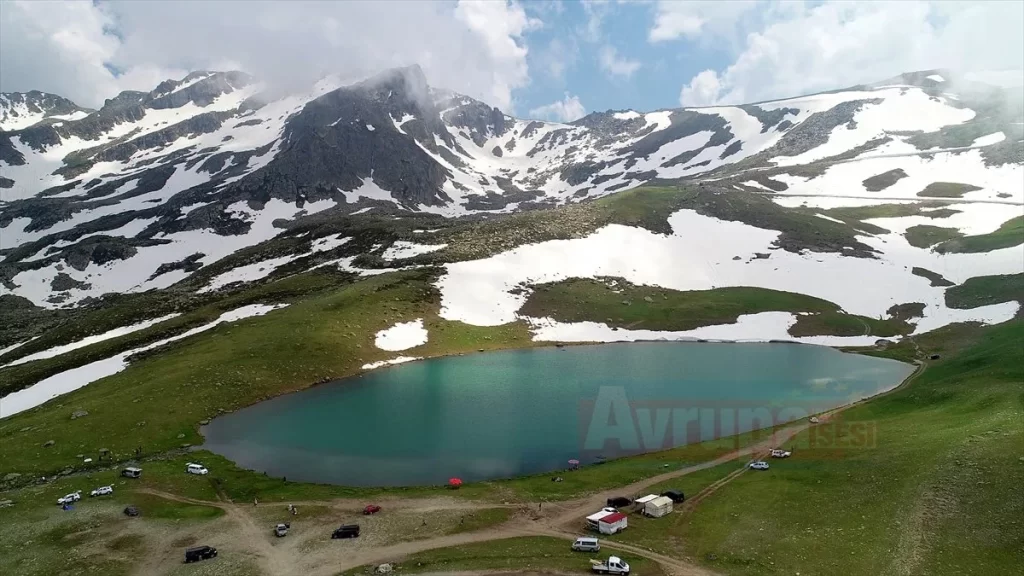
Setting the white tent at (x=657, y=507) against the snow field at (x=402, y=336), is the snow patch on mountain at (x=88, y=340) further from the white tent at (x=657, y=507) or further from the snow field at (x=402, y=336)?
the white tent at (x=657, y=507)

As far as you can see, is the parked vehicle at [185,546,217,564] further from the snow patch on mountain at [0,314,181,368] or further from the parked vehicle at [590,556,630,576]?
the snow patch on mountain at [0,314,181,368]

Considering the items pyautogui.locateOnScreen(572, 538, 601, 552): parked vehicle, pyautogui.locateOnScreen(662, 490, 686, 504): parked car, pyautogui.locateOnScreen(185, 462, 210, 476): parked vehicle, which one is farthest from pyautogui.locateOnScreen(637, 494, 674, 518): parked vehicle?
pyautogui.locateOnScreen(185, 462, 210, 476): parked vehicle

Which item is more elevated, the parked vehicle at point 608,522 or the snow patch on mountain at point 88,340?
the snow patch on mountain at point 88,340

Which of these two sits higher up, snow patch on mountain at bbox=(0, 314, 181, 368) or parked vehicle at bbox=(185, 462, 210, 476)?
snow patch on mountain at bbox=(0, 314, 181, 368)

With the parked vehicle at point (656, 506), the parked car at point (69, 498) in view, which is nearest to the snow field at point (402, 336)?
the parked car at point (69, 498)

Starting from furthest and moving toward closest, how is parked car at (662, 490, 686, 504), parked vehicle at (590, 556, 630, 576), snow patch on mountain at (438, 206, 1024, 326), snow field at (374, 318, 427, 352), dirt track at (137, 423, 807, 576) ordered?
snow patch on mountain at (438, 206, 1024, 326)
snow field at (374, 318, 427, 352)
parked car at (662, 490, 686, 504)
dirt track at (137, 423, 807, 576)
parked vehicle at (590, 556, 630, 576)

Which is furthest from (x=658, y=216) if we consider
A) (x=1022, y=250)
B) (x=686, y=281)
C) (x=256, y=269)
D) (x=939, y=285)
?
(x=256, y=269)
